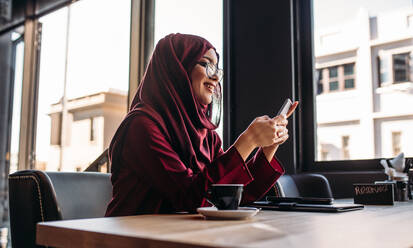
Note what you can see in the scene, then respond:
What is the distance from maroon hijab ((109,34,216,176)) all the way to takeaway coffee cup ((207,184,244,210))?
1.28 feet

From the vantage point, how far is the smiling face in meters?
1.43

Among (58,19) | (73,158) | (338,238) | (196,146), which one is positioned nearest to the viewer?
(338,238)

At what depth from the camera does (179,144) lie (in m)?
1.27

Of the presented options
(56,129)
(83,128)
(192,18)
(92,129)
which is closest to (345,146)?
(192,18)

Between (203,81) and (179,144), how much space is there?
0.27m

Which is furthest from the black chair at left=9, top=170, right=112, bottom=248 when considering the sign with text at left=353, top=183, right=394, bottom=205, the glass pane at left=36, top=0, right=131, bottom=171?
the glass pane at left=36, top=0, right=131, bottom=171

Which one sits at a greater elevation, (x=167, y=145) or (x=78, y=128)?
(x=78, y=128)

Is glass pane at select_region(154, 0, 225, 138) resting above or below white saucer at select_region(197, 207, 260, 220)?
above

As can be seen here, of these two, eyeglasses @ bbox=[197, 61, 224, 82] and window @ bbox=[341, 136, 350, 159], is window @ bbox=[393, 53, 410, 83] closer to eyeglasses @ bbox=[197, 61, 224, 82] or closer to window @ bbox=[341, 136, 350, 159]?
window @ bbox=[341, 136, 350, 159]

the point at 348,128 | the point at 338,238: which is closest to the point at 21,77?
the point at 348,128

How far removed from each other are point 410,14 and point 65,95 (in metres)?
Answer: 3.00

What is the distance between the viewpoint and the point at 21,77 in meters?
4.61

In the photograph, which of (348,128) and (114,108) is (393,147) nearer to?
(348,128)

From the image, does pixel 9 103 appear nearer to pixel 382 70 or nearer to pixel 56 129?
pixel 56 129
